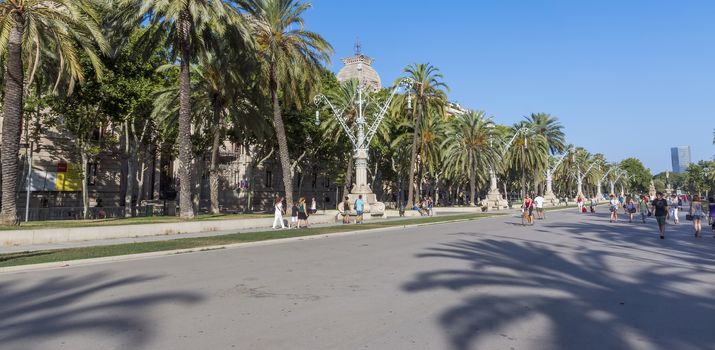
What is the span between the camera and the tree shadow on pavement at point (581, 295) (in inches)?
201

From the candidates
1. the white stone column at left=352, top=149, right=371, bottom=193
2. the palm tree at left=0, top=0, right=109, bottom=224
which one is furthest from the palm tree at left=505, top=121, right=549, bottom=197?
the palm tree at left=0, top=0, right=109, bottom=224

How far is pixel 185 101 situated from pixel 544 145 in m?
50.4

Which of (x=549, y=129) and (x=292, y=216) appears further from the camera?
(x=549, y=129)

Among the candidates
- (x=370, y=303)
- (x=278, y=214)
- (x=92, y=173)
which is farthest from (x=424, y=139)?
(x=370, y=303)

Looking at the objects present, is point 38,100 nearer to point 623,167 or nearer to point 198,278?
point 198,278

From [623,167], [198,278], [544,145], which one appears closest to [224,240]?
[198,278]

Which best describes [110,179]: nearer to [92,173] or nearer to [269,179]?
[92,173]

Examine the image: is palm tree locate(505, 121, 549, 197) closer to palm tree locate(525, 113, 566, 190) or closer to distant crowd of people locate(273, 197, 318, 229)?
palm tree locate(525, 113, 566, 190)

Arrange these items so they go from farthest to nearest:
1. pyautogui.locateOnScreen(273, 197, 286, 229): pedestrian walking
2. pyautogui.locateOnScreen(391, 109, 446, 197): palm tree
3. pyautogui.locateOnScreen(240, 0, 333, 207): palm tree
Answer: pyautogui.locateOnScreen(391, 109, 446, 197): palm tree → pyautogui.locateOnScreen(240, 0, 333, 207): palm tree → pyautogui.locateOnScreen(273, 197, 286, 229): pedestrian walking

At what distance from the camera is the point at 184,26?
22.0 m

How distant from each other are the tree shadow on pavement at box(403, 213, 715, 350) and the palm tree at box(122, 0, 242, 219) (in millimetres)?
13634

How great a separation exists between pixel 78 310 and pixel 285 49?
73.5ft

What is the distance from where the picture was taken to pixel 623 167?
496 ft

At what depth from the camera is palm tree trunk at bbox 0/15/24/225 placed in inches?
683
